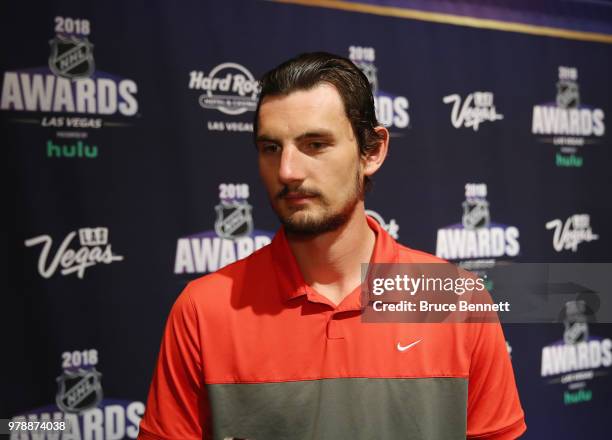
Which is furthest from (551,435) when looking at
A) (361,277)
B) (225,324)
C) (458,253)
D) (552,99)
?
(225,324)

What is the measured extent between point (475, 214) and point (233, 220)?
1.17m

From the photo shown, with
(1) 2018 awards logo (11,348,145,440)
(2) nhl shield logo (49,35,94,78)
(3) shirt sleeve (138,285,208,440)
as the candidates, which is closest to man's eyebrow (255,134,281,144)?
(3) shirt sleeve (138,285,208,440)

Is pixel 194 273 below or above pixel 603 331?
above

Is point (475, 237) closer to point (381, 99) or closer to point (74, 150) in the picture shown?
point (381, 99)

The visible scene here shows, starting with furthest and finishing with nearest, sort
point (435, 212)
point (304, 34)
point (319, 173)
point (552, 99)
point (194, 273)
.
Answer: point (552, 99), point (435, 212), point (304, 34), point (194, 273), point (319, 173)

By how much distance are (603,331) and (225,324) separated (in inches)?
97.9

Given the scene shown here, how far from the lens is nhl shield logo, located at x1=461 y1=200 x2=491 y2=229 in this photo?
8.52ft

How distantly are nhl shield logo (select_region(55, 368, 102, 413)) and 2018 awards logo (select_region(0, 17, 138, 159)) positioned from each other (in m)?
0.80

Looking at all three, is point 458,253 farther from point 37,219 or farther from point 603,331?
point 37,219

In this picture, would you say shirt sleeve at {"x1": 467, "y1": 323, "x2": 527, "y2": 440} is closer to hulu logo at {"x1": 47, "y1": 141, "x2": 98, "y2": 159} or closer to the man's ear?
the man's ear

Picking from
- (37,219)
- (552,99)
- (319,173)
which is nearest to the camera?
(319,173)

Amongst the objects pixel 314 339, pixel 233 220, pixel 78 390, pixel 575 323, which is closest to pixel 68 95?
pixel 233 220

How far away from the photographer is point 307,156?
1.16 m

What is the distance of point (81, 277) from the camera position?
2008 mm
